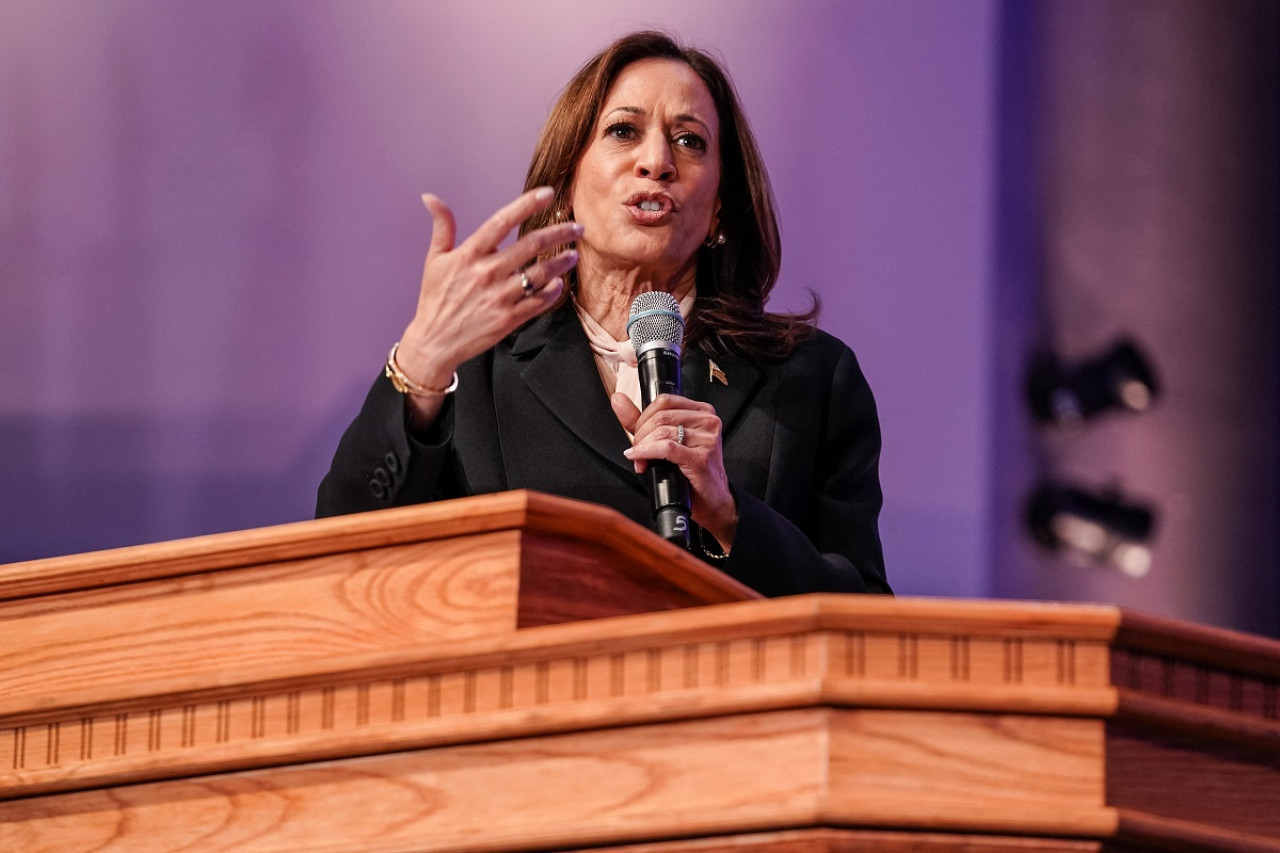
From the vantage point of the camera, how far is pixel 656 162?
2.37m

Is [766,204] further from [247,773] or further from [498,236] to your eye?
[247,773]

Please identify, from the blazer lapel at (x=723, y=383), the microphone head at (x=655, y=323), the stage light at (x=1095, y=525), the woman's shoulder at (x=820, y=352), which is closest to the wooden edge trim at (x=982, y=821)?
the microphone head at (x=655, y=323)

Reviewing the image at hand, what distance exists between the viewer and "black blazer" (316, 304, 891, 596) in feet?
7.02

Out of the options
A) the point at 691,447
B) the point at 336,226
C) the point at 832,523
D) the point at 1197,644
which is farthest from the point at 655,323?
the point at 336,226

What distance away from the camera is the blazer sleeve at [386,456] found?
5.71ft

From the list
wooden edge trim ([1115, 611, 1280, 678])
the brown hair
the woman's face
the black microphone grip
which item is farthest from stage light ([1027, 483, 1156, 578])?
wooden edge trim ([1115, 611, 1280, 678])

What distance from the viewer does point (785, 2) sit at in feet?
11.5

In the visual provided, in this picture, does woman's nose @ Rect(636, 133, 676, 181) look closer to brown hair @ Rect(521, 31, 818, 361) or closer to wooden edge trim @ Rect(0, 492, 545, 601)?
brown hair @ Rect(521, 31, 818, 361)

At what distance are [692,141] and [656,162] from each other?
0.11 meters

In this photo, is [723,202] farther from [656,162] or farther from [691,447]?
[691,447]

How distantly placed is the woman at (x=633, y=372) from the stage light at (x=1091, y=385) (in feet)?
3.98

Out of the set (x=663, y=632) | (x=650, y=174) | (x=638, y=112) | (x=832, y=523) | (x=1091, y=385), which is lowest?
(x=663, y=632)

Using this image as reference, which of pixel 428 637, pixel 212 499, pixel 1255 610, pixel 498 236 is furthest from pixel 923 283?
pixel 428 637

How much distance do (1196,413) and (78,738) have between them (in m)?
2.71
